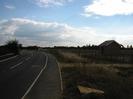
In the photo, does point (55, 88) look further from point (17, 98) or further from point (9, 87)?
point (17, 98)

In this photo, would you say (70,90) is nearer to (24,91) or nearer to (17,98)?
(24,91)

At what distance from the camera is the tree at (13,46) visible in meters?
71.4

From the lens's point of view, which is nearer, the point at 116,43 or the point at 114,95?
the point at 114,95

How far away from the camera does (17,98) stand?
1554 centimetres

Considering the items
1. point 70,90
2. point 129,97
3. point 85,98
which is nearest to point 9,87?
point 70,90

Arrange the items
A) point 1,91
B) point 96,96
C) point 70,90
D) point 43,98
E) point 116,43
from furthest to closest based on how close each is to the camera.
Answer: point 116,43
point 70,90
point 1,91
point 43,98
point 96,96

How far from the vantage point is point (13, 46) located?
72.8m

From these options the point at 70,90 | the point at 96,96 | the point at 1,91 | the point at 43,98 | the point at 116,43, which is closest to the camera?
the point at 96,96

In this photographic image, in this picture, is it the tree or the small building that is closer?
the tree

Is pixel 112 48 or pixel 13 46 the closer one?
pixel 13 46

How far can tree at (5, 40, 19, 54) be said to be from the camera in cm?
7144

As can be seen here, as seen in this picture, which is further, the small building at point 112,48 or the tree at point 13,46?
the small building at point 112,48

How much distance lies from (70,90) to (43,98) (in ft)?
12.2

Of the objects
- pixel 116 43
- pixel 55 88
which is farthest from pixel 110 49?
pixel 55 88
